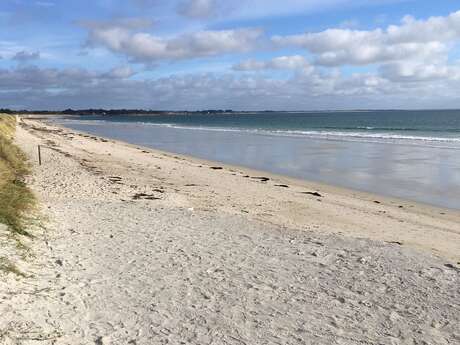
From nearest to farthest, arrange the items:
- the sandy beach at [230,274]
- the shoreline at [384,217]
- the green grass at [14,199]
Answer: the sandy beach at [230,274] < the green grass at [14,199] < the shoreline at [384,217]

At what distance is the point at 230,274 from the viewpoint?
6.72 meters

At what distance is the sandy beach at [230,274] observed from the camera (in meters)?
5.04

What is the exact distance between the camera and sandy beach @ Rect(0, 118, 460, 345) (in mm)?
5039

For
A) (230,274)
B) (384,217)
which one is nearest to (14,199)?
(230,274)

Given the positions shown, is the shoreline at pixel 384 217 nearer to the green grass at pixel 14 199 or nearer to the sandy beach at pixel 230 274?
the sandy beach at pixel 230 274

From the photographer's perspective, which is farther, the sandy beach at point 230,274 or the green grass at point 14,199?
the green grass at point 14,199

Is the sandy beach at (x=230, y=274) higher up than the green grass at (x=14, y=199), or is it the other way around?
the green grass at (x=14, y=199)

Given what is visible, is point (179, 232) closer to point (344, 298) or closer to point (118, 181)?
point (344, 298)

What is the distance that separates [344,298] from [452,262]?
8.40 ft

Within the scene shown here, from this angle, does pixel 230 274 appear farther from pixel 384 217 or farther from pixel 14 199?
pixel 384 217

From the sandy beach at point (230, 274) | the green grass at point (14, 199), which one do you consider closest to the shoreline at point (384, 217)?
the sandy beach at point (230, 274)

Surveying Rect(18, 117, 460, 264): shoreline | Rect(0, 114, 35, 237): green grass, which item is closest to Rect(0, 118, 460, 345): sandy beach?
Rect(18, 117, 460, 264): shoreline

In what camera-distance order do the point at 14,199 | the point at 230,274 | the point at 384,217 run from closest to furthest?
the point at 230,274
the point at 14,199
the point at 384,217

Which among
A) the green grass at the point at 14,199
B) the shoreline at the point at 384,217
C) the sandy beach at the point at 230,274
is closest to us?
the sandy beach at the point at 230,274
